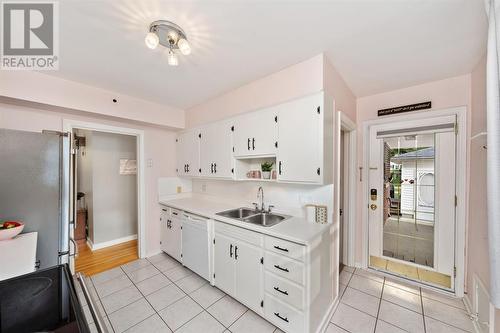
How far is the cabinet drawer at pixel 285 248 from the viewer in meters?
1.55

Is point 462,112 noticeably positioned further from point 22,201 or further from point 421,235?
point 22,201

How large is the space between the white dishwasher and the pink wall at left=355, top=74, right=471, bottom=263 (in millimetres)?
2205

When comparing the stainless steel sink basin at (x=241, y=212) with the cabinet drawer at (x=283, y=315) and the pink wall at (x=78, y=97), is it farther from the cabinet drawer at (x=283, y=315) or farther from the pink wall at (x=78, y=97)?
the pink wall at (x=78, y=97)

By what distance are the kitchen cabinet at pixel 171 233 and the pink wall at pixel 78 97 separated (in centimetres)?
153

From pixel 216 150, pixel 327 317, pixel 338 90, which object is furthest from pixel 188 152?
pixel 327 317

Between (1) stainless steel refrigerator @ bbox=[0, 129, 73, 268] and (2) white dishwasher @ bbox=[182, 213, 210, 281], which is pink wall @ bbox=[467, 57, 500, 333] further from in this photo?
(1) stainless steel refrigerator @ bbox=[0, 129, 73, 268]

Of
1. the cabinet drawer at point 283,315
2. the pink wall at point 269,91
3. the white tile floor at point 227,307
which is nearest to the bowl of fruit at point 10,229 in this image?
the white tile floor at point 227,307

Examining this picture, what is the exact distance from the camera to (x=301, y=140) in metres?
1.83

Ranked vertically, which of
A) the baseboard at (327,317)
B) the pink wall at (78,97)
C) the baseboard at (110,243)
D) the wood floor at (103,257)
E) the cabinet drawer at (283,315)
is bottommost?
the wood floor at (103,257)

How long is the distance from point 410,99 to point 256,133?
2058 millimetres

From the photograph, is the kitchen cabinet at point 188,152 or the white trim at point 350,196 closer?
the white trim at point 350,196

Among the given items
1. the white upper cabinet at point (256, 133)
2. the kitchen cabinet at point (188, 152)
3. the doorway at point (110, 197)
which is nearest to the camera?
the white upper cabinet at point (256, 133)

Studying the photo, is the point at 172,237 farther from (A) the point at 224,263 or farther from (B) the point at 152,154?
(B) the point at 152,154

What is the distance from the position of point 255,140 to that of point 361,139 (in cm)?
167
